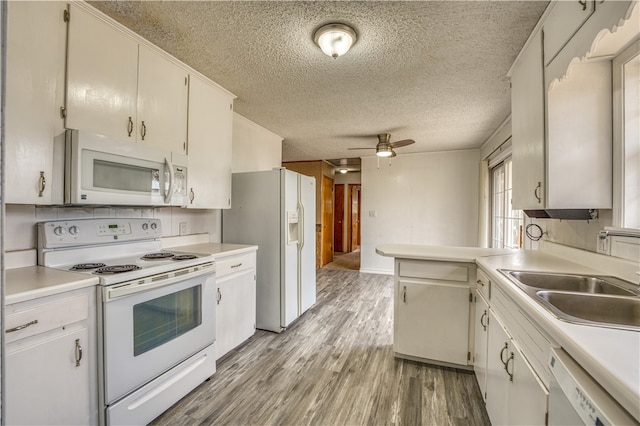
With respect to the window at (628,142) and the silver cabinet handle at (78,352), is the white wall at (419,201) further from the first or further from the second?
the silver cabinet handle at (78,352)

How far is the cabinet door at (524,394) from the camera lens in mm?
944

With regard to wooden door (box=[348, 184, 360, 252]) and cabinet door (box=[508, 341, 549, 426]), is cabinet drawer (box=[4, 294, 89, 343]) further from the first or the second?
wooden door (box=[348, 184, 360, 252])

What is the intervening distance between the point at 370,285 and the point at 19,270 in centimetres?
418

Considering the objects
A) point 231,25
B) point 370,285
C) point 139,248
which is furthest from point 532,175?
point 370,285

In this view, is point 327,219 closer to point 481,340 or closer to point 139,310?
point 481,340

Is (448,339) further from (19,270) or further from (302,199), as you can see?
(19,270)

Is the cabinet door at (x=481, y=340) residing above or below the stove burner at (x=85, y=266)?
below

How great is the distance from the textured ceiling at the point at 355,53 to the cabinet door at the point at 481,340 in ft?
5.60

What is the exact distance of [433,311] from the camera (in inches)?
85.0

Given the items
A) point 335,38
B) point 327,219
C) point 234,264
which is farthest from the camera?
point 327,219

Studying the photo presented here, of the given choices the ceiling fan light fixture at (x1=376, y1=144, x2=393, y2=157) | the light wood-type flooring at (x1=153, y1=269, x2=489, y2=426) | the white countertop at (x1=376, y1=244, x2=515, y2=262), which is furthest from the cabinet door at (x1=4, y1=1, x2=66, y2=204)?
the ceiling fan light fixture at (x1=376, y1=144, x2=393, y2=157)

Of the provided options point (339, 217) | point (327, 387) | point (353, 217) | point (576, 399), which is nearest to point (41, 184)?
point (327, 387)

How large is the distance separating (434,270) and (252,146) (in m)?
2.64

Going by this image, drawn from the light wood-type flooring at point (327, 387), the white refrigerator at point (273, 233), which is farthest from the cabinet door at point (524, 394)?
the white refrigerator at point (273, 233)
